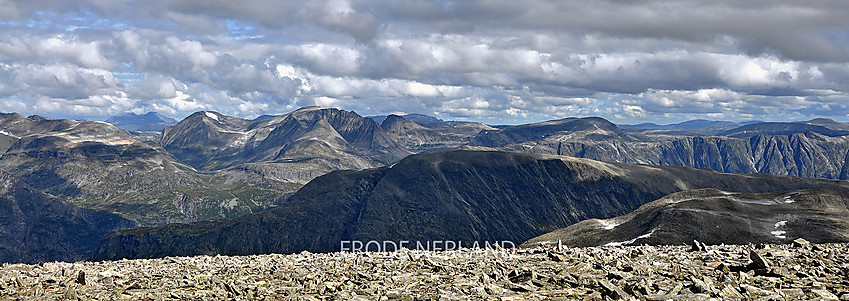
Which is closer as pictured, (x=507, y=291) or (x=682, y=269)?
(x=507, y=291)

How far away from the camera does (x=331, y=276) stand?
37031 millimetres

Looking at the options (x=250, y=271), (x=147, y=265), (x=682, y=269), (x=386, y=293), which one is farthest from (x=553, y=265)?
(x=147, y=265)

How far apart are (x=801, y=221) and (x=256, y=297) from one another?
728 feet

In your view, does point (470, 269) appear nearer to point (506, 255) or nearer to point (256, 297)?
point (506, 255)

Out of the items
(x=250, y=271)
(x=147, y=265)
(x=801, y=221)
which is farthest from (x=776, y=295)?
(x=801, y=221)

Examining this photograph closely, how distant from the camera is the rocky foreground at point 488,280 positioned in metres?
25.9

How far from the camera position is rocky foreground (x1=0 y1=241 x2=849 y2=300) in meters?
25.9

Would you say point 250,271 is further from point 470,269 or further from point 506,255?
point 506,255

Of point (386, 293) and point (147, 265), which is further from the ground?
point (386, 293)

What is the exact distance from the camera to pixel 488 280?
31281 mm

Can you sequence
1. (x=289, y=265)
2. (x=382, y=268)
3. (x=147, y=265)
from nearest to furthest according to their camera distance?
1. (x=382, y=268)
2. (x=289, y=265)
3. (x=147, y=265)

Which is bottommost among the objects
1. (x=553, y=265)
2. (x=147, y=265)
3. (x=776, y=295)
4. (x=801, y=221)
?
(x=801, y=221)

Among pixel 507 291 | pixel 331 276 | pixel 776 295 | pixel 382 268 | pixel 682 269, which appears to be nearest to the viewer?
pixel 776 295

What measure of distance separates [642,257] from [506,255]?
11.4 meters
